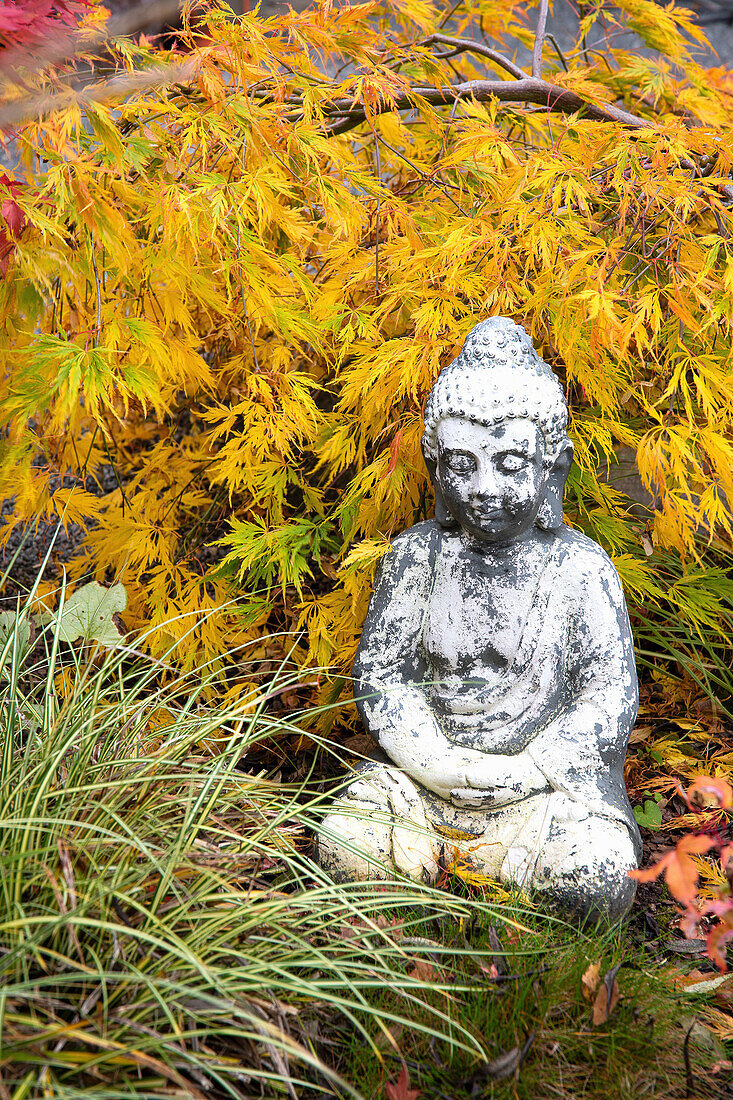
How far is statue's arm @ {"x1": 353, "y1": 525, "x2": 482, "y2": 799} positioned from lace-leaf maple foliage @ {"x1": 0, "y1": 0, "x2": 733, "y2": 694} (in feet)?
0.58

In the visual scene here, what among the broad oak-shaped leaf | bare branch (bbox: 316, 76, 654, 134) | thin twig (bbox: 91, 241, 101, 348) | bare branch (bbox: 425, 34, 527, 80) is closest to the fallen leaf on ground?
the broad oak-shaped leaf

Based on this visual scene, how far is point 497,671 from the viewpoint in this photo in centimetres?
269

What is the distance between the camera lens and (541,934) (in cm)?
234

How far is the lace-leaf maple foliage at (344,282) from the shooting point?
2.79 m

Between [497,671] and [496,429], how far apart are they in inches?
28.1

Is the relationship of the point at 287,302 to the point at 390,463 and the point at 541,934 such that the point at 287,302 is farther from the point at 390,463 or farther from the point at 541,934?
the point at 541,934

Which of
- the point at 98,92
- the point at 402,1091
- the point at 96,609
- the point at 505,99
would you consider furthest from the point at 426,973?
the point at 505,99

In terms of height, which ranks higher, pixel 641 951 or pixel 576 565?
pixel 576 565

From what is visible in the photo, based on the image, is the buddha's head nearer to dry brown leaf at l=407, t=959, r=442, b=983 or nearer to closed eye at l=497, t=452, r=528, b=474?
closed eye at l=497, t=452, r=528, b=474

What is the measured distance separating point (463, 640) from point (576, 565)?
0.39 m

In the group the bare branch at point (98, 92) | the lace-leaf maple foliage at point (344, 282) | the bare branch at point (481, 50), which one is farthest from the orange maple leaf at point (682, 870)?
the bare branch at point (481, 50)

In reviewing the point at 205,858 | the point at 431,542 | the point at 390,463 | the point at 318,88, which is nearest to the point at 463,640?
the point at 431,542

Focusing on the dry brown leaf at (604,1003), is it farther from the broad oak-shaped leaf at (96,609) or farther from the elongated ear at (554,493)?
the broad oak-shaped leaf at (96,609)

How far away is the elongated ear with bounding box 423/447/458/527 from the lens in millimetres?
2684
